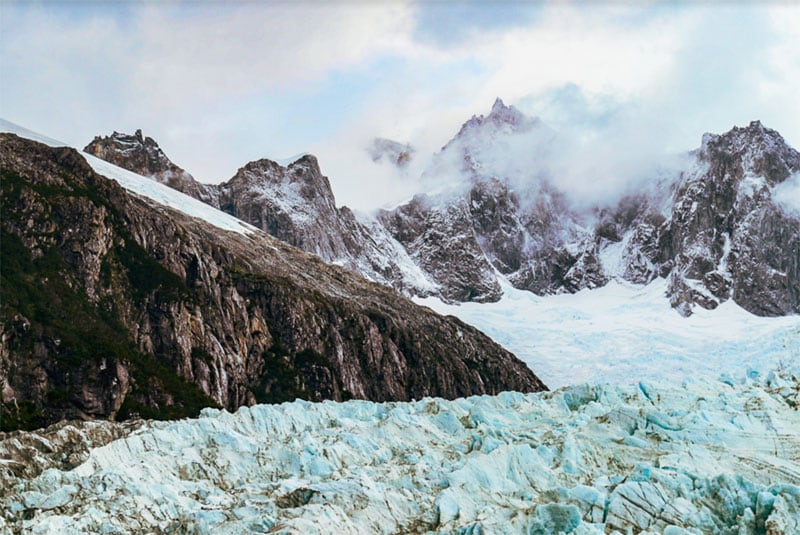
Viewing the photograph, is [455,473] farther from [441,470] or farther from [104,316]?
[104,316]

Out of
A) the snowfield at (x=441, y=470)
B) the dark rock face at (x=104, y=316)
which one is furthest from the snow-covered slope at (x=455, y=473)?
the dark rock face at (x=104, y=316)

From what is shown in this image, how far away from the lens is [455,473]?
197ft

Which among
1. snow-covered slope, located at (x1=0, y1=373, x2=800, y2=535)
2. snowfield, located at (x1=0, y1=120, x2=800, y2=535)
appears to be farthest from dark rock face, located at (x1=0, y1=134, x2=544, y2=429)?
snow-covered slope, located at (x1=0, y1=373, x2=800, y2=535)

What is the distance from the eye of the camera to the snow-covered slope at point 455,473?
176 ft

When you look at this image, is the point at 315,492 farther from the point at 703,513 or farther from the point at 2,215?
the point at 2,215

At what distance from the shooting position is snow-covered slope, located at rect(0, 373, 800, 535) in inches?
2112

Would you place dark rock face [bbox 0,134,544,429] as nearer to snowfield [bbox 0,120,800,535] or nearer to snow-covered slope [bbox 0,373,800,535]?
snowfield [bbox 0,120,800,535]

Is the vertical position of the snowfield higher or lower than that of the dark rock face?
lower

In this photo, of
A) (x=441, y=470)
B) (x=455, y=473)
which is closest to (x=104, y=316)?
(x=441, y=470)

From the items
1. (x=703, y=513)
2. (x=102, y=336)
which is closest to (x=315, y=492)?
(x=703, y=513)

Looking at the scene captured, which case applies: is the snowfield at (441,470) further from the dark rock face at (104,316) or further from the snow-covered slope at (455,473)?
the dark rock face at (104,316)

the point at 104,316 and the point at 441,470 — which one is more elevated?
the point at 104,316

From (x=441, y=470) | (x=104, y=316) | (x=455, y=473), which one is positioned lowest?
(x=441, y=470)

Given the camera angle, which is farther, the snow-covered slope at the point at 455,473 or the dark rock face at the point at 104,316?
the dark rock face at the point at 104,316
